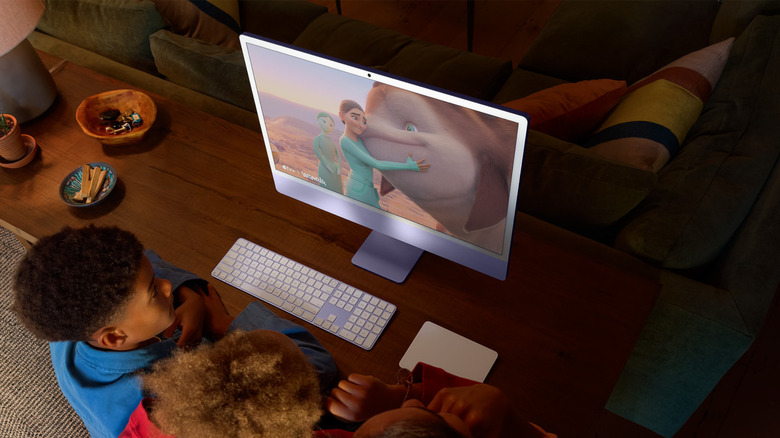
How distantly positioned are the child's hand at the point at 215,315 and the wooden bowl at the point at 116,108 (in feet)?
1.90

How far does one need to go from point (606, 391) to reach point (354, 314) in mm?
503

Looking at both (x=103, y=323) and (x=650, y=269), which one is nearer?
(x=103, y=323)

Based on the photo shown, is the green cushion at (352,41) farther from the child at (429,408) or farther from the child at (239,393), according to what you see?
the child at (239,393)

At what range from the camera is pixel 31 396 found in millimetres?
1370

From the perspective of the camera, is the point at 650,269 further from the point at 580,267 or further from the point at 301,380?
the point at 301,380

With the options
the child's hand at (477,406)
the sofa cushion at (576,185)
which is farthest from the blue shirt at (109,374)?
the sofa cushion at (576,185)

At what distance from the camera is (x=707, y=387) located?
142 cm

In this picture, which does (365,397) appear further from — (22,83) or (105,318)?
(22,83)

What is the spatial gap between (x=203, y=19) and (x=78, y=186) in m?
1.02

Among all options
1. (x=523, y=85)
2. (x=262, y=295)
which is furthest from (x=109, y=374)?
(x=523, y=85)

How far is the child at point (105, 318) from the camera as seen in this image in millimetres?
959

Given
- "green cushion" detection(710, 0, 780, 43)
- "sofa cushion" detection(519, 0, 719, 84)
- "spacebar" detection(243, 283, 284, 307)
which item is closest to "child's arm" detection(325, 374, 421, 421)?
"spacebar" detection(243, 283, 284, 307)

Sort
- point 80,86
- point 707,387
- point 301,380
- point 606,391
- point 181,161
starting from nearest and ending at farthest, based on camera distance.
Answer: point 301,380 < point 606,391 < point 707,387 < point 181,161 < point 80,86

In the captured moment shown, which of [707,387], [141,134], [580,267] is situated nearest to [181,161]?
[141,134]
